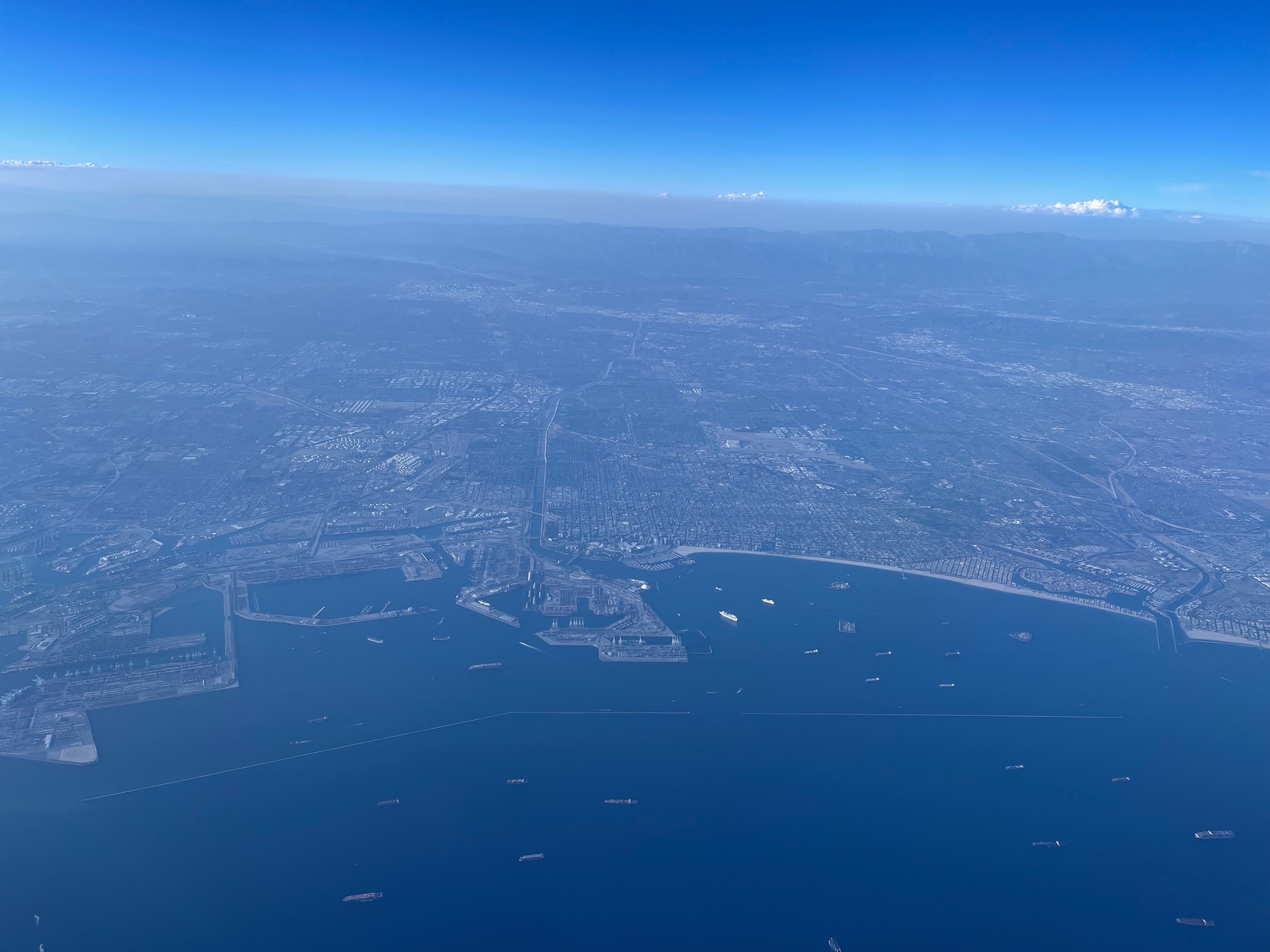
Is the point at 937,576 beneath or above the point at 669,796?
above

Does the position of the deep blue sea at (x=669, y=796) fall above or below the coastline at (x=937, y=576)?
below

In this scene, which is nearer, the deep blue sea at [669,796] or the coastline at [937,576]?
the deep blue sea at [669,796]

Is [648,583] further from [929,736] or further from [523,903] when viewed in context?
[523,903]

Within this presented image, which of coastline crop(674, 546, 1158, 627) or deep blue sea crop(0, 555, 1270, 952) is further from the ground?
coastline crop(674, 546, 1158, 627)

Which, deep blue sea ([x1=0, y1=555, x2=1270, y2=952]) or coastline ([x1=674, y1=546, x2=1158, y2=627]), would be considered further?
coastline ([x1=674, y1=546, x2=1158, y2=627])

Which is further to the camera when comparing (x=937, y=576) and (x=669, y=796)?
(x=937, y=576)
